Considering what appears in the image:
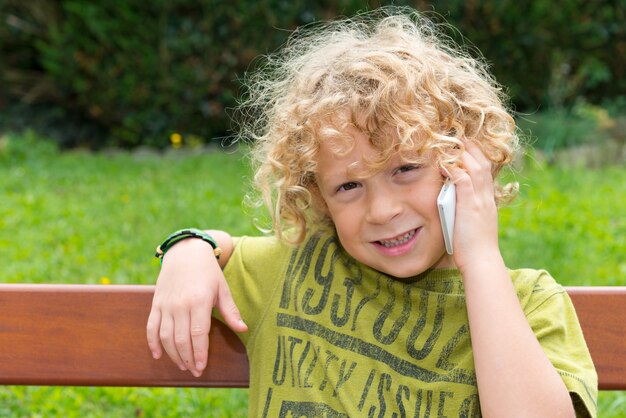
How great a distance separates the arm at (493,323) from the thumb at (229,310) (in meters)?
0.50

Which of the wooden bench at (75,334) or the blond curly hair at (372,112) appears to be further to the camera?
the wooden bench at (75,334)

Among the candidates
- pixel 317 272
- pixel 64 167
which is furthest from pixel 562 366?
pixel 64 167

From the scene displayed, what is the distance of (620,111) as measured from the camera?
28.2 ft

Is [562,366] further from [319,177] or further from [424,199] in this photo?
[319,177]

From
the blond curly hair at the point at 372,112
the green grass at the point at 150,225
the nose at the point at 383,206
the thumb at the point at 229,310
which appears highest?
the blond curly hair at the point at 372,112

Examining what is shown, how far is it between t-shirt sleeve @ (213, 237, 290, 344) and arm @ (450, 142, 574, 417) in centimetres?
49

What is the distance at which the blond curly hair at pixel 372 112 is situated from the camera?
2.06 m

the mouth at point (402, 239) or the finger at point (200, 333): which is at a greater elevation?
the mouth at point (402, 239)

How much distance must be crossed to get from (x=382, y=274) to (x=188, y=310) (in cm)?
46

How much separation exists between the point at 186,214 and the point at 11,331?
127 inches

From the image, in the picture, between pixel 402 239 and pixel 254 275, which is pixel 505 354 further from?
pixel 254 275

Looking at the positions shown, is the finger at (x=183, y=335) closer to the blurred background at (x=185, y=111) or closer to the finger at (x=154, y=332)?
the finger at (x=154, y=332)

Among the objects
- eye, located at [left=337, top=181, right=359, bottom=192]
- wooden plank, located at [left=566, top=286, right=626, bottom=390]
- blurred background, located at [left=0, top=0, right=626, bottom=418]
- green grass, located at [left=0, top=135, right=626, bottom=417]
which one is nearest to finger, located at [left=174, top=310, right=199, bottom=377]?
eye, located at [left=337, top=181, right=359, bottom=192]

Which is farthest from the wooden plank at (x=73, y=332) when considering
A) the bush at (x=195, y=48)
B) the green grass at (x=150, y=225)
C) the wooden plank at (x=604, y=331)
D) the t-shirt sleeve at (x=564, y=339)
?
the bush at (x=195, y=48)
